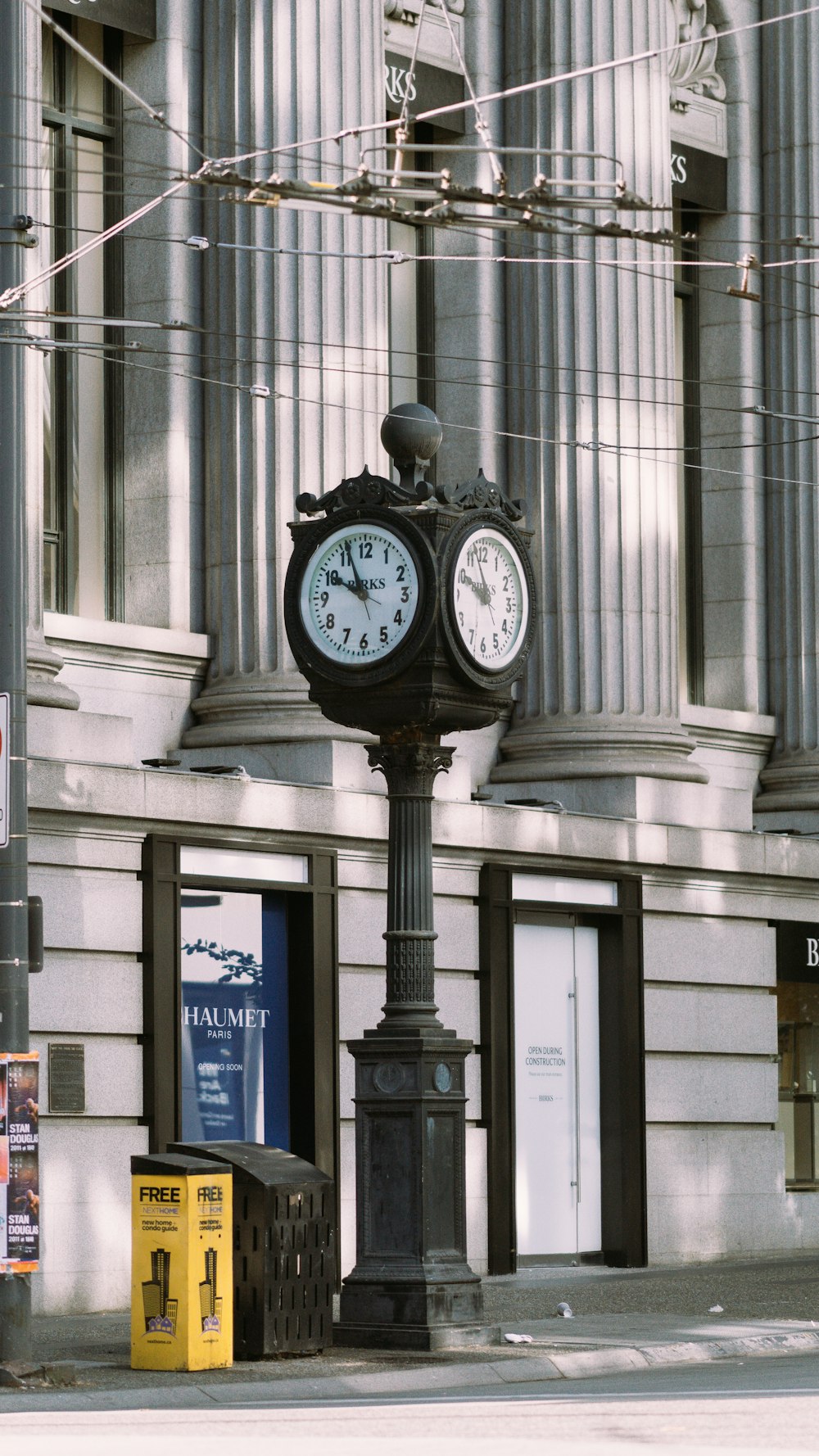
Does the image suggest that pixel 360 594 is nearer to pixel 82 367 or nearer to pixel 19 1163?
pixel 19 1163

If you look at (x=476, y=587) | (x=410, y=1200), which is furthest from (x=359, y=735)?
(x=410, y=1200)

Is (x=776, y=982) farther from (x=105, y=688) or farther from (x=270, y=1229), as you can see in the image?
(x=270, y=1229)

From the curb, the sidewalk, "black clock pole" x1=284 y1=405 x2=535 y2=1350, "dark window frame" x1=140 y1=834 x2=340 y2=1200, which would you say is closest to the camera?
the sidewalk

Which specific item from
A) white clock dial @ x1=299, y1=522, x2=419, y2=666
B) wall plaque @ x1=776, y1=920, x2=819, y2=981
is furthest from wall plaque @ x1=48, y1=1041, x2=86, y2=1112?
wall plaque @ x1=776, y1=920, x2=819, y2=981

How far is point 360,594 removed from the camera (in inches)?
638

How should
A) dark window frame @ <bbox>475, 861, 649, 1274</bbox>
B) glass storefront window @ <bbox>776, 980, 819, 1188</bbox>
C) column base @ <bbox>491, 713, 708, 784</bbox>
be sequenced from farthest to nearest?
glass storefront window @ <bbox>776, 980, 819, 1188</bbox> < column base @ <bbox>491, 713, 708, 784</bbox> < dark window frame @ <bbox>475, 861, 649, 1274</bbox>

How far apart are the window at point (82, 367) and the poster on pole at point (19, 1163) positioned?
7517 millimetres

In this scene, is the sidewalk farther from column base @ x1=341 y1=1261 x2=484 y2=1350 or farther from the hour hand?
the hour hand

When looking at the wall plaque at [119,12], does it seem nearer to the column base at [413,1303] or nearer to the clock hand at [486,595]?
the clock hand at [486,595]

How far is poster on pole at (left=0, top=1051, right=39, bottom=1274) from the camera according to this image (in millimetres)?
14453

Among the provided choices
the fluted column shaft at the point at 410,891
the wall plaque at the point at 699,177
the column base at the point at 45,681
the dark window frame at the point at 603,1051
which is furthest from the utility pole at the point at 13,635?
the wall plaque at the point at 699,177

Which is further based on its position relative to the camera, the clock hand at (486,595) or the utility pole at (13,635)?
the clock hand at (486,595)

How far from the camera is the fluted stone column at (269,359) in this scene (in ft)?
71.5

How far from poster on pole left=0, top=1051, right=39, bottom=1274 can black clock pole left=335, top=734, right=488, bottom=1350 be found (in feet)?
7.05
